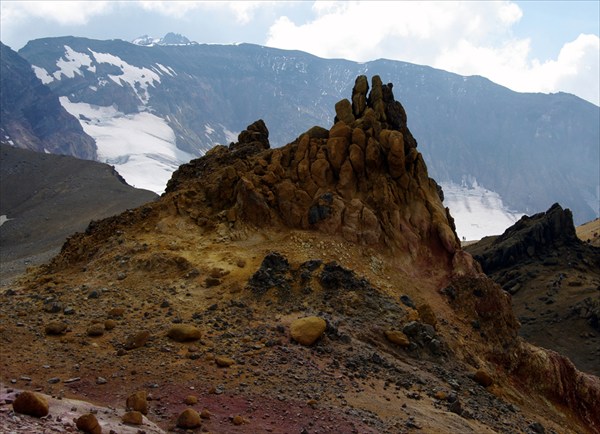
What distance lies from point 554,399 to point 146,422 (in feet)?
59.2

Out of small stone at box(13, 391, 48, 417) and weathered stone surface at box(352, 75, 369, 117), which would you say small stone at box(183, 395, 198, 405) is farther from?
weathered stone surface at box(352, 75, 369, 117)

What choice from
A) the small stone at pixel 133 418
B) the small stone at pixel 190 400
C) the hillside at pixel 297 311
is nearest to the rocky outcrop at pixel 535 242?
the hillside at pixel 297 311

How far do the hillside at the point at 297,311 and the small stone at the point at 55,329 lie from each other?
0.26ft

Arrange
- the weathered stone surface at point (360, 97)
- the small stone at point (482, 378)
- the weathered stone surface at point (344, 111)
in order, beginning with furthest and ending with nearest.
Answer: the weathered stone surface at point (360, 97), the weathered stone surface at point (344, 111), the small stone at point (482, 378)

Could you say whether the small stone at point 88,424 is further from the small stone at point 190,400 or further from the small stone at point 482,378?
the small stone at point 482,378

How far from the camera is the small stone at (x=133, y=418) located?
11055mm

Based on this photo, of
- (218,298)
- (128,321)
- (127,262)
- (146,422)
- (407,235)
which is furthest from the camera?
(407,235)

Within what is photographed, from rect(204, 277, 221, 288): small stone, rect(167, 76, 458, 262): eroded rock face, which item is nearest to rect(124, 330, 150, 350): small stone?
rect(204, 277, 221, 288): small stone

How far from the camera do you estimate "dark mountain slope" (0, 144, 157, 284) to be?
7806 cm

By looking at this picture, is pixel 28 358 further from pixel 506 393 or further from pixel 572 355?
pixel 572 355

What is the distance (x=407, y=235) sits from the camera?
24266 millimetres

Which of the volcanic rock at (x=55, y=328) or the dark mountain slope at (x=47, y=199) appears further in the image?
the dark mountain slope at (x=47, y=199)

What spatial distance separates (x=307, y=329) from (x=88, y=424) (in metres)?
7.81

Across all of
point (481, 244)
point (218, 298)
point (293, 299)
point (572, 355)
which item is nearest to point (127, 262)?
point (218, 298)
